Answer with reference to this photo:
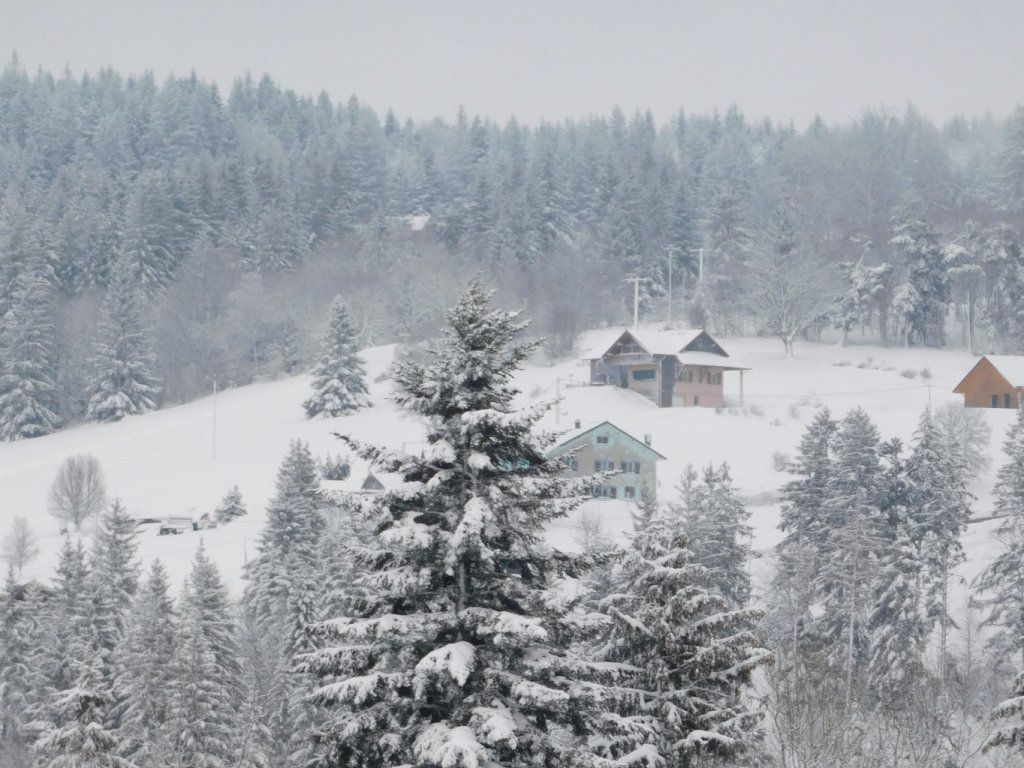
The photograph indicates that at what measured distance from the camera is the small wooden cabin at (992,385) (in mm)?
73188

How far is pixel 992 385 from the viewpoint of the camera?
73.8m

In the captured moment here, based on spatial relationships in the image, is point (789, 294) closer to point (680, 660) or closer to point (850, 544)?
point (850, 544)

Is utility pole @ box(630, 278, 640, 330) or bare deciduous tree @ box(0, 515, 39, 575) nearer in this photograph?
bare deciduous tree @ box(0, 515, 39, 575)

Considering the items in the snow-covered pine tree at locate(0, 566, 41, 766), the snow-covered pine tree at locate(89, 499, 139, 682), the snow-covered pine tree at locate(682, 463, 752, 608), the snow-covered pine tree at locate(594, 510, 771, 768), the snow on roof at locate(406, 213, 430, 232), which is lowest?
the snow-covered pine tree at locate(0, 566, 41, 766)

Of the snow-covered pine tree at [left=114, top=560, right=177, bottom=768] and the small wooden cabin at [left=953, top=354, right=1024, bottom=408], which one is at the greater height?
the small wooden cabin at [left=953, top=354, right=1024, bottom=408]

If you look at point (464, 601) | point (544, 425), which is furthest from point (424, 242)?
point (464, 601)

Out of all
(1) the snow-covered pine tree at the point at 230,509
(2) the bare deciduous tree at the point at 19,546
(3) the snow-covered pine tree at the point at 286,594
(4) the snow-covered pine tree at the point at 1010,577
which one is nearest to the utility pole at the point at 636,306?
(1) the snow-covered pine tree at the point at 230,509

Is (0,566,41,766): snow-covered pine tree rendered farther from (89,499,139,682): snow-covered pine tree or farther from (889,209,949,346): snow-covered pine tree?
(889,209,949,346): snow-covered pine tree

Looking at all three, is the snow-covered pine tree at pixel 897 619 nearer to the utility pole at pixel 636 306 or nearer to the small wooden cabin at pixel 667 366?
the small wooden cabin at pixel 667 366

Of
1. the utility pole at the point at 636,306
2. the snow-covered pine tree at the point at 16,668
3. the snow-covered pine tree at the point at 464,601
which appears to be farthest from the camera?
the utility pole at the point at 636,306

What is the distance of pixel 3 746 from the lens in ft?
132

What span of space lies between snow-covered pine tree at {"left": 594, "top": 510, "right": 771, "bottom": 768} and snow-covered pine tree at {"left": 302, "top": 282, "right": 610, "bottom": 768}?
285 cm

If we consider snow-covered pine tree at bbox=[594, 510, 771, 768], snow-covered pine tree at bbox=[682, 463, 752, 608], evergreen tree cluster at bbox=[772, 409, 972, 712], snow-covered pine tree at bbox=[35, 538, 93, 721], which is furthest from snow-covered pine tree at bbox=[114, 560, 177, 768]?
evergreen tree cluster at bbox=[772, 409, 972, 712]

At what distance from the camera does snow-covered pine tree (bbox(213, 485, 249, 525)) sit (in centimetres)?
6252
